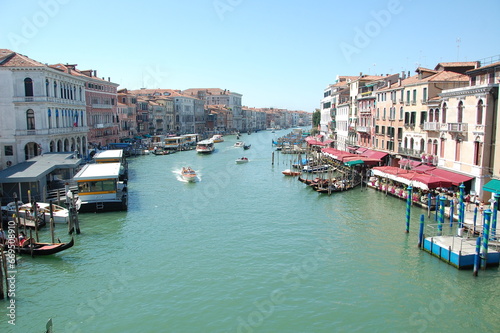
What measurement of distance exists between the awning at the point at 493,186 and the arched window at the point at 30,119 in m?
25.0

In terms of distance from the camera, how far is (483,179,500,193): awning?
624 inches

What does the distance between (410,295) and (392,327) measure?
5.81 ft

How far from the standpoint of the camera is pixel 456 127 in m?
19.2

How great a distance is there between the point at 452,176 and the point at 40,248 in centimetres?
1736

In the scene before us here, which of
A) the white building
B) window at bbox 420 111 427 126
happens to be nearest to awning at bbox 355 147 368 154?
window at bbox 420 111 427 126

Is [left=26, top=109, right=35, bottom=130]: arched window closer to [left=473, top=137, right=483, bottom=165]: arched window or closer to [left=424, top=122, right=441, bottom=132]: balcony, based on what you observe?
[left=424, top=122, right=441, bottom=132]: balcony

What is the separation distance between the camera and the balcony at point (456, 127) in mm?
18748

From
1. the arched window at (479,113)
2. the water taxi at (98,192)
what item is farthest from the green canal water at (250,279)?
the arched window at (479,113)

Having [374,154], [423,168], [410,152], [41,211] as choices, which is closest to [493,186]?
[423,168]

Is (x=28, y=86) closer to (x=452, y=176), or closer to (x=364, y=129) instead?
(x=364, y=129)

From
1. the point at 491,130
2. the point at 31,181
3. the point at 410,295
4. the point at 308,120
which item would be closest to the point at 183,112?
the point at 31,181

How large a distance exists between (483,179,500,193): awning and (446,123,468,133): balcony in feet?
10.3

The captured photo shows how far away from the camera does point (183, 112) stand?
250 ft

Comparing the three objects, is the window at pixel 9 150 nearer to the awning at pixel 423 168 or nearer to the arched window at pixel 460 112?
the awning at pixel 423 168
